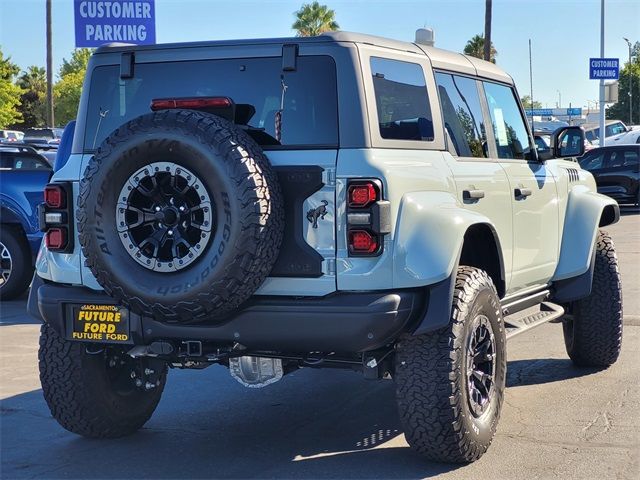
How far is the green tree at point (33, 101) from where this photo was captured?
3706 inches

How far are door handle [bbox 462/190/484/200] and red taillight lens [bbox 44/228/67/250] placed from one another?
6.52 feet

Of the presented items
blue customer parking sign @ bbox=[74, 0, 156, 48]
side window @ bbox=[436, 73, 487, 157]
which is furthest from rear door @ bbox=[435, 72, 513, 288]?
blue customer parking sign @ bbox=[74, 0, 156, 48]

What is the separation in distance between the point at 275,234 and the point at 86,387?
57.1 inches

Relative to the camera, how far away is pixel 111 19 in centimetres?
1120

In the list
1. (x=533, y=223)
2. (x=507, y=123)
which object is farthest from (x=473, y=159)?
(x=507, y=123)

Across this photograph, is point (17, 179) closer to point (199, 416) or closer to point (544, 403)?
point (199, 416)

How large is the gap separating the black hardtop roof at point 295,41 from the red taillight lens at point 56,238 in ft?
3.11

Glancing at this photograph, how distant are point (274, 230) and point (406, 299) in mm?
656

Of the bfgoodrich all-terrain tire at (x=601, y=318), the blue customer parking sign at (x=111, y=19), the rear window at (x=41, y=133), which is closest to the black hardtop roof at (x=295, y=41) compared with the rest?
the bfgoodrich all-terrain tire at (x=601, y=318)

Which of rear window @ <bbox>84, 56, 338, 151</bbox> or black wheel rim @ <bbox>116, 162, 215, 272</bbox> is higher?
rear window @ <bbox>84, 56, 338, 151</bbox>

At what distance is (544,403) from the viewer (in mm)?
5844

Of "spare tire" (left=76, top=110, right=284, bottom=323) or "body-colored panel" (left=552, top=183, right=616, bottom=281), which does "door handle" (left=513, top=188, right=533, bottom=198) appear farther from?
"spare tire" (left=76, top=110, right=284, bottom=323)

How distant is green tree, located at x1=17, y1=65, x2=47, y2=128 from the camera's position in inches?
3706

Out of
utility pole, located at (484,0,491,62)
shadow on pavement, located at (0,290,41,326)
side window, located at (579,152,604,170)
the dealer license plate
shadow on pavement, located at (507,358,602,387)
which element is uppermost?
utility pole, located at (484,0,491,62)
